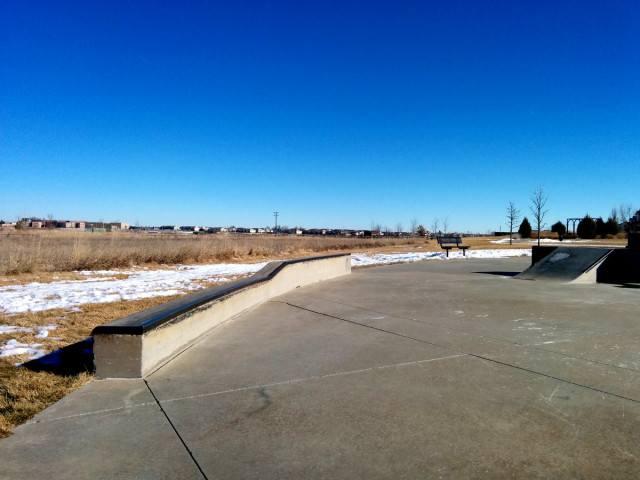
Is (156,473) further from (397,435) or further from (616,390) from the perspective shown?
(616,390)

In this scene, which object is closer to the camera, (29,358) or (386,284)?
(29,358)

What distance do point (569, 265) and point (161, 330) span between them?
419 inches

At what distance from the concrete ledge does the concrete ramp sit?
309 inches

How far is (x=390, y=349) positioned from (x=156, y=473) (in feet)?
9.13

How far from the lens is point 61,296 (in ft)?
29.2

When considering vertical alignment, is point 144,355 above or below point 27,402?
above

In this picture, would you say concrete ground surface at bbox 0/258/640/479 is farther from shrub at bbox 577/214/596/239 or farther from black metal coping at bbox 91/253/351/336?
shrub at bbox 577/214/596/239

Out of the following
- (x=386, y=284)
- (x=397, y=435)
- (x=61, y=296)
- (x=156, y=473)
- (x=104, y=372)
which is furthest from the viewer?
(x=386, y=284)

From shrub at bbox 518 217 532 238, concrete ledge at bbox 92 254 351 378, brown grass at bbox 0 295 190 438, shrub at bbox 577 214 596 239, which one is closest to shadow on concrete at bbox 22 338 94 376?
brown grass at bbox 0 295 190 438

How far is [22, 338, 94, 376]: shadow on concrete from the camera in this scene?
4.16m

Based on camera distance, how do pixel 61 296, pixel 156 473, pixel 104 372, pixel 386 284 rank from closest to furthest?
1. pixel 156 473
2. pixel 104 372
3. pixel 61 296
4. pixel 386 284

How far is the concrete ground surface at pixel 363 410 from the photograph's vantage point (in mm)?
2275

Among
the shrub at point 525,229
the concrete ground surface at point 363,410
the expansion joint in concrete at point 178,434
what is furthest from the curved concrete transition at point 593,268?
the shrub at point 525,229

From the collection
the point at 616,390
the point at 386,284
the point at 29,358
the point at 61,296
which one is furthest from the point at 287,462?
the point at 61,296
